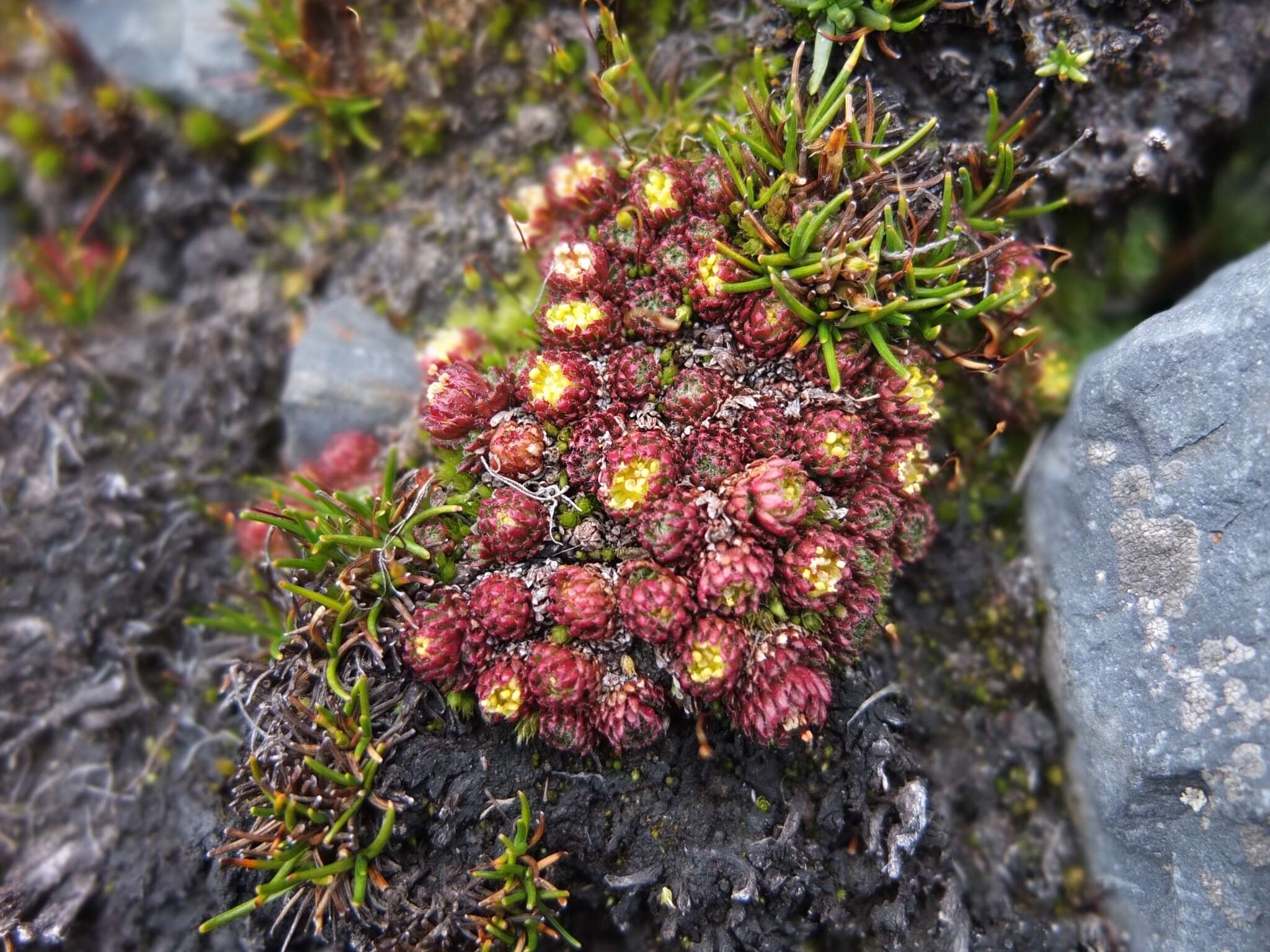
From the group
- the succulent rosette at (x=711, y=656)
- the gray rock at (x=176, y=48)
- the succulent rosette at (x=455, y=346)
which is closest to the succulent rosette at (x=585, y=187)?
the succulent rosette at (x=455, y=346)

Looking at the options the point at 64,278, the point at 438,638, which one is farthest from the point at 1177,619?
the point at 64,278

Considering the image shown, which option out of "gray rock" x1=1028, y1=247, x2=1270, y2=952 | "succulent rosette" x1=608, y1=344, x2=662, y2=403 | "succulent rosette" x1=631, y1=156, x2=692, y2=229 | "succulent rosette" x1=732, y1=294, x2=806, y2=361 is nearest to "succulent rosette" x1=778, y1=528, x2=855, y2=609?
"succulent rosette" x1=732, y1=294, x2=806, y2=361

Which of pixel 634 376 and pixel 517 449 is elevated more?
pixel 634 376

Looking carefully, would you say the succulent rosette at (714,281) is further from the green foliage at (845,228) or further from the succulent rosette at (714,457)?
the succulent rosette at (714,457)

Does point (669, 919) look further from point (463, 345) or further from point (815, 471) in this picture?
point (463, 345)

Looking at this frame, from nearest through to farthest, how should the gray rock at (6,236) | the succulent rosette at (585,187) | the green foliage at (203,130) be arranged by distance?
1. the succulent rosette at (585,187)
2. the green foliage at (203,130)
3. the gray rock at (6,236)

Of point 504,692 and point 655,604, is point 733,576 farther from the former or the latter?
point 504,692

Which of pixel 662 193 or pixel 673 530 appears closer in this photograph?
pixel 673 530
